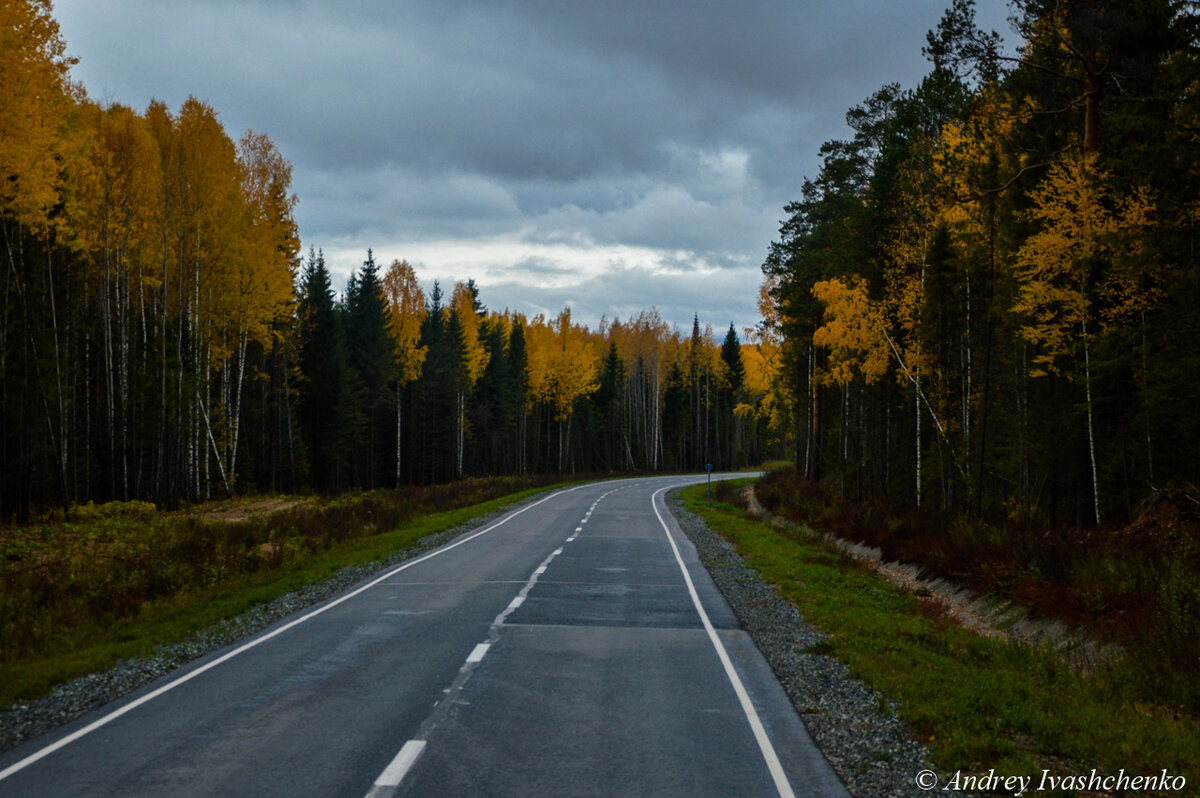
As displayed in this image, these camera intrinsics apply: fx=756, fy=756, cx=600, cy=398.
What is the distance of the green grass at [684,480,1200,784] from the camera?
6.14 meters

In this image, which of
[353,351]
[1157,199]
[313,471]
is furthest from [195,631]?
[353,351]

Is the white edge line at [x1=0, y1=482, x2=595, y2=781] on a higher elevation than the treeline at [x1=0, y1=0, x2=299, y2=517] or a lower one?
lower

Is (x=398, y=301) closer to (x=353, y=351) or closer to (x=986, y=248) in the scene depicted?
(x=353, y=351)

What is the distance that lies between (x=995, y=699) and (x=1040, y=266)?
11739 millimetres

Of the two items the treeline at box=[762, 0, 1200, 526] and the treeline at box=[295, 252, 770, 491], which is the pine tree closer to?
the treeline at box=[295, 252, 770, 491]

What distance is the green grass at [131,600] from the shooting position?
909 cm

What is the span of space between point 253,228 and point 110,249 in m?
7.35

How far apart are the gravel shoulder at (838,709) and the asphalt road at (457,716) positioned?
0.22m

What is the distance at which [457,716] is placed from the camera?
6.85 m

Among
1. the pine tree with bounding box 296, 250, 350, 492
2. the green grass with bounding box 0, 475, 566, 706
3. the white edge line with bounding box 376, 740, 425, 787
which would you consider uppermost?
the pine tree with bounding box 296, 250, 350, 492

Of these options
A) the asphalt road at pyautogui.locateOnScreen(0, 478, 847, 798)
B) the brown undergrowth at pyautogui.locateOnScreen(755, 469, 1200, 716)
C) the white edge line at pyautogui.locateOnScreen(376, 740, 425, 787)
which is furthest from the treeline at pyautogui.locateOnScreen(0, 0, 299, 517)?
the brown undergrowth at pyautogui.locateOnScreen(755, 469, 1200, 716)

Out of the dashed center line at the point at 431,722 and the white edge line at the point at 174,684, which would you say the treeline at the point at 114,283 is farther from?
the dashed center line at the point at 431,722

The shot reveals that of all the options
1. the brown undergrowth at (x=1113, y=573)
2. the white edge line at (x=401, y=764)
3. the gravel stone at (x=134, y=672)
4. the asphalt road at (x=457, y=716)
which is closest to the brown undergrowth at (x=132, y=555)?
the gravel stone at (x=134, y=672)

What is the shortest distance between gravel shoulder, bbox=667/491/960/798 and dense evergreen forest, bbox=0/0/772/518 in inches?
747
